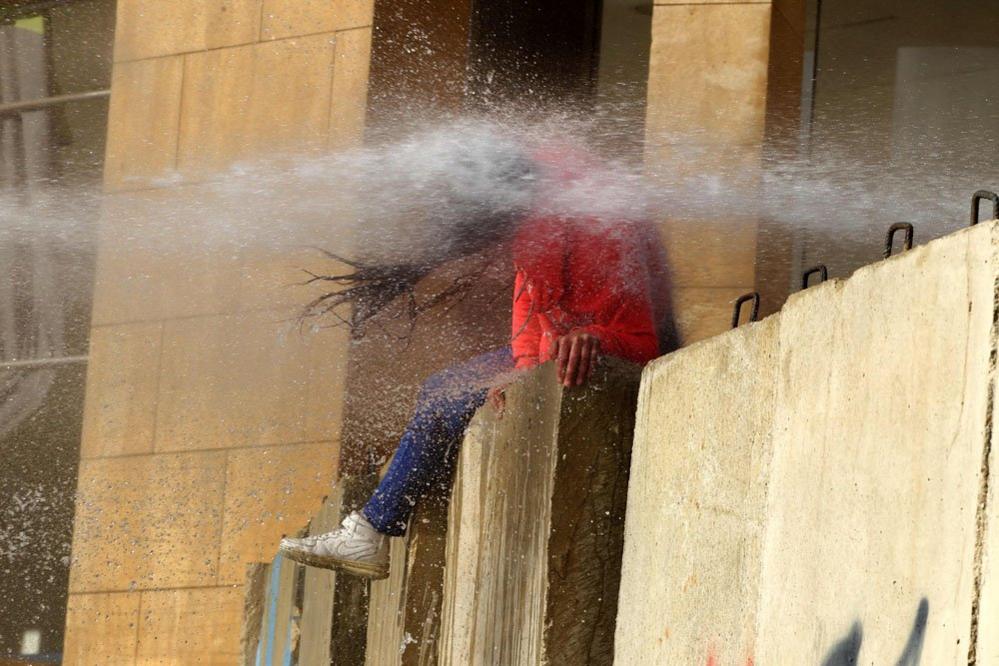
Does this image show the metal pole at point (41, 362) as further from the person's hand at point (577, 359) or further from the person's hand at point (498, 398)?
the person's hand at point (577, 359)

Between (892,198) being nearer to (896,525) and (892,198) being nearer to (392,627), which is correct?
(392,627)

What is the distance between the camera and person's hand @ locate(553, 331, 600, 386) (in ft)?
10.1

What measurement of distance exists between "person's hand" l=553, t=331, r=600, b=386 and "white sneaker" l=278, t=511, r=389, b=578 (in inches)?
51.8

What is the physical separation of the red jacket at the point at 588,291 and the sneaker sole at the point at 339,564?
82 centimetres

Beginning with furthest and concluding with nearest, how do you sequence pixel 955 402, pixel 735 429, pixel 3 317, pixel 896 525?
pixel 3 317 < pixel 735 429 < pixel 896 525 < pixel 955 402

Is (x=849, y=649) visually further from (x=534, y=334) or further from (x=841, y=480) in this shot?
(x=534, y=334)

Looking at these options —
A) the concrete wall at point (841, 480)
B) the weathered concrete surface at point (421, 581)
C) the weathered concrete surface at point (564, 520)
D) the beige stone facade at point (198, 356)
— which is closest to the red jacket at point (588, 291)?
the weathered concrete surface at point (564, 520)

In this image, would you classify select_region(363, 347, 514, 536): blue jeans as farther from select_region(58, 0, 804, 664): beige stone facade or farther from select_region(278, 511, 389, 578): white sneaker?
select_region(58, 0, 804, 664): beige stone facade

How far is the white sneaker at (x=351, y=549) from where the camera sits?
428 cm

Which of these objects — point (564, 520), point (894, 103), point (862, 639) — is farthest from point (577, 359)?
point (894, 103)

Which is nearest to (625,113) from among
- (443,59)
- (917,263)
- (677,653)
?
(443,59)

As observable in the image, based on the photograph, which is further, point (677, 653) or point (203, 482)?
point (203, 482)

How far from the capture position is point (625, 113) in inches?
261

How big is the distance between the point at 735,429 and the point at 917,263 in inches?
26.2
